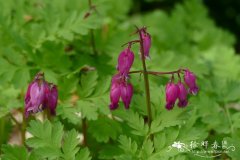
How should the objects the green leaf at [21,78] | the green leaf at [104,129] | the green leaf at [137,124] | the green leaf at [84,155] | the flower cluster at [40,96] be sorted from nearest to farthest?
the green leaf at [84,155] → the flower cluster at [40,96] → the green leaf at [137,124] → the green leaf at [104,129] → the green leaf at [21,78]

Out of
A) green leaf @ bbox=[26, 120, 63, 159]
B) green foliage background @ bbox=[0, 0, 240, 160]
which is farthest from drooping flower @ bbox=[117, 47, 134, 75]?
green leaf @ bbox=[26, 120, 63, 159]

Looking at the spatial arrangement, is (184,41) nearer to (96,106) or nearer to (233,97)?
(233,97)

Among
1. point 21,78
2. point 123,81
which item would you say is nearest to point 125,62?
point 123,81

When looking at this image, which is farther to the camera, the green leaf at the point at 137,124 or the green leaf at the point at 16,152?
the green leaf at the point at 137,124

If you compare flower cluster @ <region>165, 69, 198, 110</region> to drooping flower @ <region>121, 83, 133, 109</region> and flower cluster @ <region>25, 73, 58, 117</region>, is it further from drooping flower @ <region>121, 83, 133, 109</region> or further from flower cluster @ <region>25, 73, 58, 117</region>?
flower cluster @ <region>25, 73, 58, 117</region>

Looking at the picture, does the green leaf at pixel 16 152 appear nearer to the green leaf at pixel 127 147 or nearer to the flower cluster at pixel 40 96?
the flower cluster at pixel 40 96
